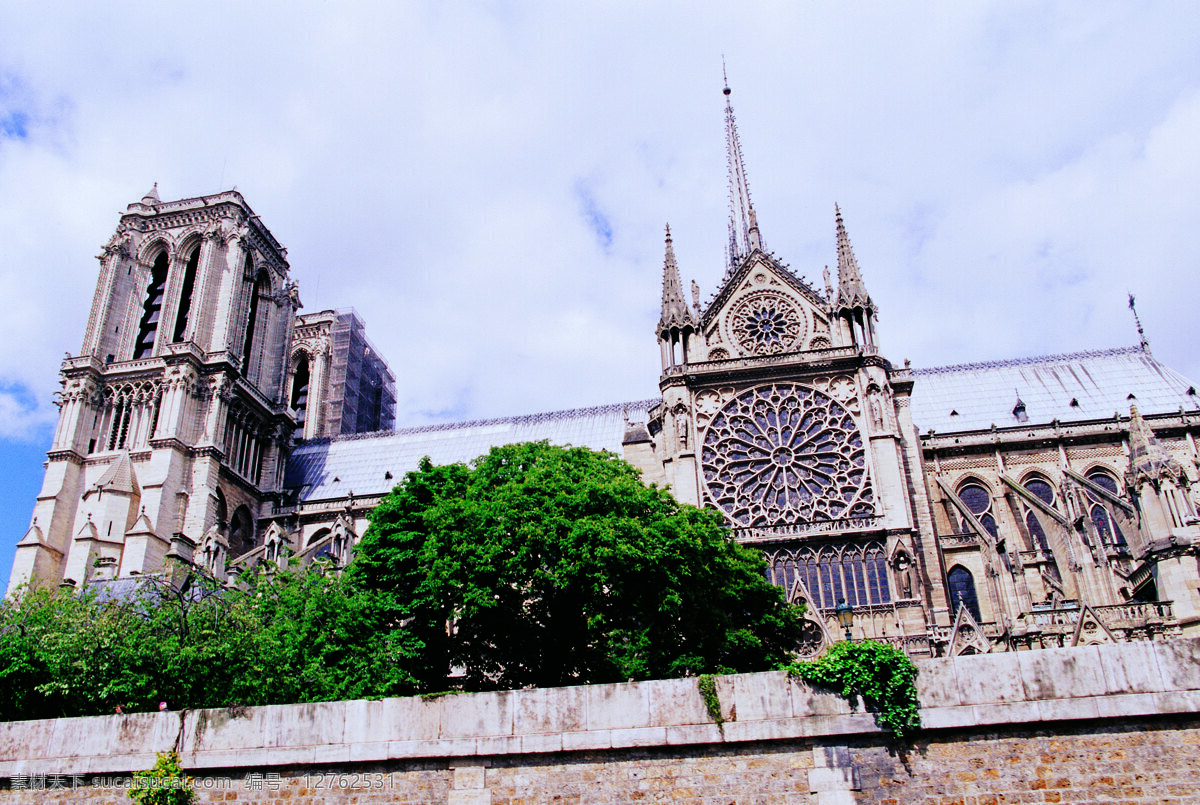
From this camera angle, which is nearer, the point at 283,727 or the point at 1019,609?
the point at 283,727

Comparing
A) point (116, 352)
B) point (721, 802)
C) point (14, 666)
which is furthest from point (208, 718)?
point (116, 352)

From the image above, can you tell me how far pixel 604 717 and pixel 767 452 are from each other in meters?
22.4

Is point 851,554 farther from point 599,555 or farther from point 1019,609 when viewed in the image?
point 599,555

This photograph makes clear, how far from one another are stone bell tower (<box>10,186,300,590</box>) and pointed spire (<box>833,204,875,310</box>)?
27.4 m

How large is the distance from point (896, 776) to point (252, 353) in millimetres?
44365

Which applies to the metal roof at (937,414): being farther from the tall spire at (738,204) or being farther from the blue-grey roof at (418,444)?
the tall spire at (738,204)

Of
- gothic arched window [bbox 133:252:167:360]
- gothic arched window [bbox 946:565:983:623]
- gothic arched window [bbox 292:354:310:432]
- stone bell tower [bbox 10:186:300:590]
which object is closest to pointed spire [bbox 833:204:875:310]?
gothic arched window [bbox 946:565:983:623]

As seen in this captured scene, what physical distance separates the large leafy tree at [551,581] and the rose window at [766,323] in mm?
12910

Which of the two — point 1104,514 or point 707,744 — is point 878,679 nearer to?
point 707,744

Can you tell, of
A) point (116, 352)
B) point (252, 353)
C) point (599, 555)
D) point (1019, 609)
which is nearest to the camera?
point (599, 555)

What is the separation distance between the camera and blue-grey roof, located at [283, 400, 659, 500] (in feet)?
157

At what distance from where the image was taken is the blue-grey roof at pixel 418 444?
157ft

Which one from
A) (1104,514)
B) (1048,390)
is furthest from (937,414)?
(1104,514)

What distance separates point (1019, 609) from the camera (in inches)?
1105
